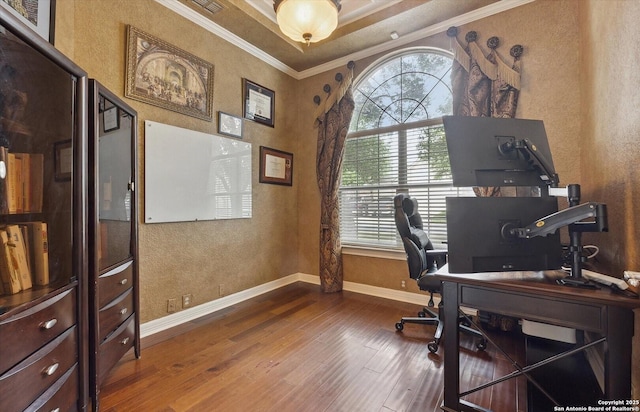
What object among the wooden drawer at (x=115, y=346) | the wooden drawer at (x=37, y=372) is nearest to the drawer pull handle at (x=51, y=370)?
the wooden drawer at (x=37, y=372)

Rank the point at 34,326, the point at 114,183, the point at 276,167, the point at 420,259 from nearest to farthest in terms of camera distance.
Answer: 1. the point at 34,326
2. the point at 114,183
3. the point at 420,259
4. the point at 276,167

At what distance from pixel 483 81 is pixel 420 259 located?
6.09ft

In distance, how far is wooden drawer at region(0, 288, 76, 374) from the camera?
3.13 feet

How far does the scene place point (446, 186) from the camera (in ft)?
9.94

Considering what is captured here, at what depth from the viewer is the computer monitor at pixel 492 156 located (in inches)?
55.1

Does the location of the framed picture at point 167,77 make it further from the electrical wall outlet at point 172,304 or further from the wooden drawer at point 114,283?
Result: the electrical wall outlet at point 172,304

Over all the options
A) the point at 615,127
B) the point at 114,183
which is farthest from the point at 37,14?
the point at 615,127

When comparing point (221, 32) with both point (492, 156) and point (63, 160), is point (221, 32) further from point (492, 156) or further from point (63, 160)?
point (492, 156)

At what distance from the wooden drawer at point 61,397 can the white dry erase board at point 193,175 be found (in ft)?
4.56

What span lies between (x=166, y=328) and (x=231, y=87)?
2620 millimetres

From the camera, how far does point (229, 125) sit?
3.13 meters

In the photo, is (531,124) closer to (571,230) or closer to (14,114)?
(571,230)

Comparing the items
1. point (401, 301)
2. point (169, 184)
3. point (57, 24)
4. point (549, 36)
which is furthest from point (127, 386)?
point (549, 36)

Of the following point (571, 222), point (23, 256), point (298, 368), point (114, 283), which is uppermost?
point (571, 222)
